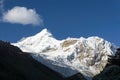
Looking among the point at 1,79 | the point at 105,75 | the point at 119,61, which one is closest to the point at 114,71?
the point at 105,75

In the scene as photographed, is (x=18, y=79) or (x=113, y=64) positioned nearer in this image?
(x=113, y=64)

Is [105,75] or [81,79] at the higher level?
[81,79]

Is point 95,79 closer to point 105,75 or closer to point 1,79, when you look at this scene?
point 105,75

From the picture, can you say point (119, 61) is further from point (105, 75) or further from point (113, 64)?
point (105, 75)

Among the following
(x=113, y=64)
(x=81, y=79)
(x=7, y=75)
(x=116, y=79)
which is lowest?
(x=116, y=79)

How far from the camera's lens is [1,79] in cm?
17225

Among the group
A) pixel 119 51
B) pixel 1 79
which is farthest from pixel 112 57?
pixel 1 79

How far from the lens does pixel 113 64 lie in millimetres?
23641

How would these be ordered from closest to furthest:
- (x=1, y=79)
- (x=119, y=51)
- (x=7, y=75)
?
(x=119, y=51) → (x=1, y=79) → (x=7, y=75)

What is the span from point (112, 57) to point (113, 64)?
1.15m

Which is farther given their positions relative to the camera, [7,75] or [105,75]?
[7,75]

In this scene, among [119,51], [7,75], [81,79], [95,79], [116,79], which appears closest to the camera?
[116,79]

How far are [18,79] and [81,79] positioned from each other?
53338 millimetres

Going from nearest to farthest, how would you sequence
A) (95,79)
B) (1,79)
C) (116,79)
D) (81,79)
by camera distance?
1. (116,79)
2. (95,79)
3. (81,79)
4. (1,79)
